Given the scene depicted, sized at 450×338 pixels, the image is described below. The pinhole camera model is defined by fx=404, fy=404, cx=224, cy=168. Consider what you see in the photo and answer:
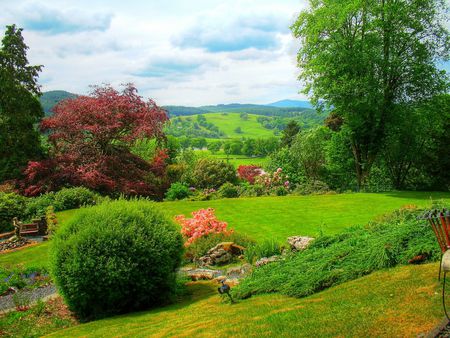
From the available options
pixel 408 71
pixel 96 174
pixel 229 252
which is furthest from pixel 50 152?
pixel 408 71

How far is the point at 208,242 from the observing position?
1234cm

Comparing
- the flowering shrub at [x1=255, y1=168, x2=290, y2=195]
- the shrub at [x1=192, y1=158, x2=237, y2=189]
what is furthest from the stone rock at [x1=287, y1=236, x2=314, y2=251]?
the shrub at [x1=192, y1=158, x2=237, y2=189]

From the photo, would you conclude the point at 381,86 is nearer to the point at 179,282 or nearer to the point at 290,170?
the point at 290,170

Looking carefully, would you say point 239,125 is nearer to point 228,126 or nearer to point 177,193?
point 228,126

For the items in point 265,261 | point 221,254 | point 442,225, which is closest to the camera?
point 442,225

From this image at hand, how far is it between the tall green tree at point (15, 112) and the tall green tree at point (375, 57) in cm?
1658

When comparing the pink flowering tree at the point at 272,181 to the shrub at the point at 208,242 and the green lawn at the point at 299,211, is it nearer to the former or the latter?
the green lawn at the point at 299,211

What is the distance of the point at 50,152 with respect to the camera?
79.3ft

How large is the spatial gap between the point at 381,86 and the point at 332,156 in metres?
6.49

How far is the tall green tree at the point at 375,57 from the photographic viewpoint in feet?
69.1

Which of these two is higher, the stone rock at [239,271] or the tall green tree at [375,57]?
the tall green tree at [375,57]

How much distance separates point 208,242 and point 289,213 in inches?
205

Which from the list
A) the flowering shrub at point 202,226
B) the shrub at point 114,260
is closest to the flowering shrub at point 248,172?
the flowering shrub at point 202,226

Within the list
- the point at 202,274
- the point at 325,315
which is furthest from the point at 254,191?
the point at 325,315
